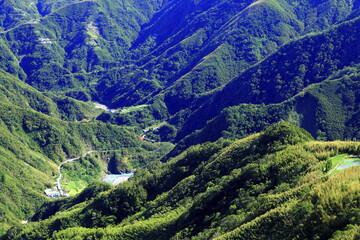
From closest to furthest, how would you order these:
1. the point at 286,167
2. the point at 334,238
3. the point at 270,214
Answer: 1. the point at 334,238
2. the point at 270,214
3. the point at 286,167

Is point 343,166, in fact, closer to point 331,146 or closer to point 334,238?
point 331,146

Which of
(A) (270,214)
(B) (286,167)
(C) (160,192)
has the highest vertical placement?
(A) (270,214)

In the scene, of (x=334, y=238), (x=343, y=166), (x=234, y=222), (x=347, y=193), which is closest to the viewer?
(x=334, y=238)

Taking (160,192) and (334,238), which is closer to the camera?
→ (334,238)

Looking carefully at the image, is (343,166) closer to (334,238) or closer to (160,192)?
(334,238)

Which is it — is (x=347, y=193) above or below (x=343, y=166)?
above

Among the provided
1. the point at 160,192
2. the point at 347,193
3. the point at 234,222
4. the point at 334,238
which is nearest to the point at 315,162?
the point at 234,222
